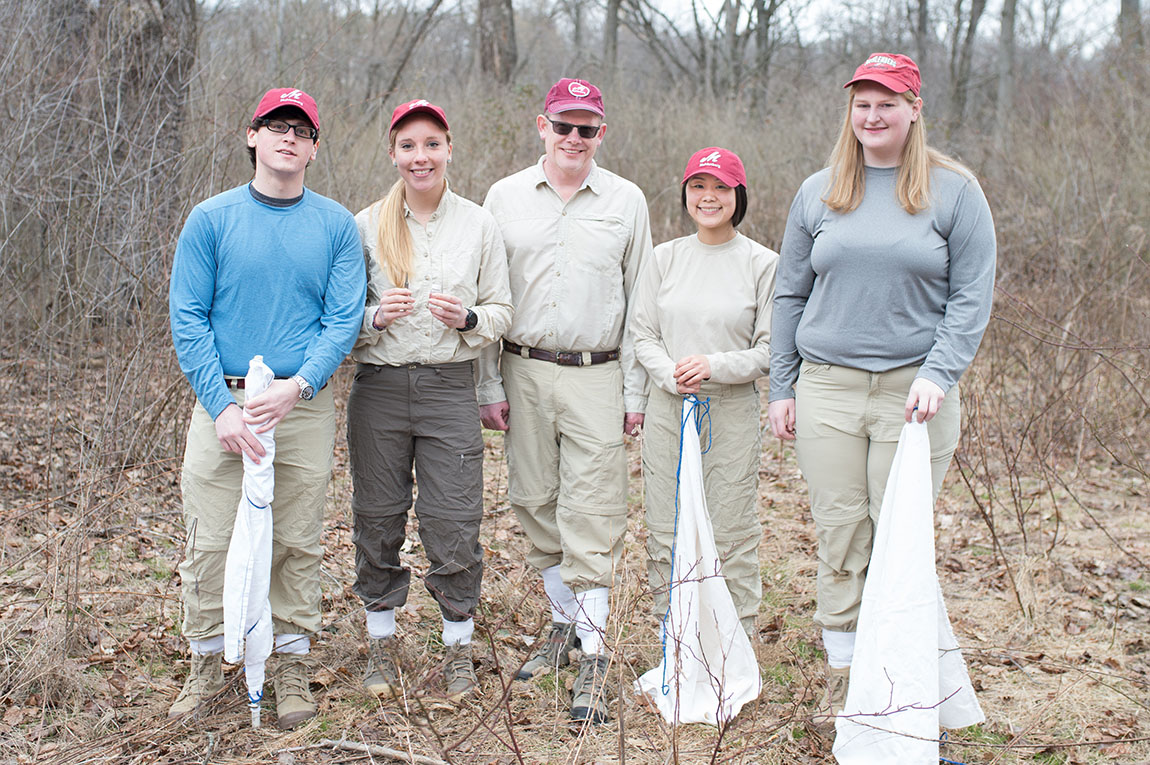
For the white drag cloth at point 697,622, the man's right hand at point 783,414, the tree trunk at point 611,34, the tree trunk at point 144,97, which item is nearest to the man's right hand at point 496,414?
the white drag cloth at point 697,622

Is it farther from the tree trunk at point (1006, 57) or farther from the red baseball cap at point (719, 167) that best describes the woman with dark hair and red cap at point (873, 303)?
the tree trunk at point (1006, 57)

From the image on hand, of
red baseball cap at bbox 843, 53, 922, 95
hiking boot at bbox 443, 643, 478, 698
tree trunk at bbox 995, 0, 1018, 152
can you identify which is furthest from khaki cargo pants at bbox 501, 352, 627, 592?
tree trunk at bbox 995, 0, 1018, 152

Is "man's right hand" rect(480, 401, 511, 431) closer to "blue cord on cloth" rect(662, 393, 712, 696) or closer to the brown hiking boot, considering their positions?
"blue cord on cloth" rect(662, 393, 712, 696)

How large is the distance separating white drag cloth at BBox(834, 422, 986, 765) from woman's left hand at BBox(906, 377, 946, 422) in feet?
0.15

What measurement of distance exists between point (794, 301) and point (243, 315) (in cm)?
191

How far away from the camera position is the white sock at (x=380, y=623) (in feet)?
12.2

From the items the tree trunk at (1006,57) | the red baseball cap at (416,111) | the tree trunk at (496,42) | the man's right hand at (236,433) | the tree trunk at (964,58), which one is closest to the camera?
the man's right hand at (236,433)

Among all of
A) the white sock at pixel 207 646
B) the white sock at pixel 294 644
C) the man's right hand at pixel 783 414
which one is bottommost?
the white sock at pixel 294 644

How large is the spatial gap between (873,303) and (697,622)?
130cm

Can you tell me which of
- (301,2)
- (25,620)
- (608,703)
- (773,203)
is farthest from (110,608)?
(773,203)

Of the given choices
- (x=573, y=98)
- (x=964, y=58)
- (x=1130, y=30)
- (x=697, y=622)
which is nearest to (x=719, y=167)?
(x=573, y=98)

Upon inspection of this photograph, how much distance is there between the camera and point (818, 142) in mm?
12617

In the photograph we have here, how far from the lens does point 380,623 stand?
12.2 ft

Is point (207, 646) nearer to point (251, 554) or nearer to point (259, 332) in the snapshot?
point (251, 554)
